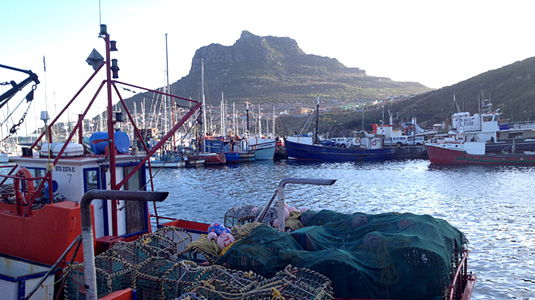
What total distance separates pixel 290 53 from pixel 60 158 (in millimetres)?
196139

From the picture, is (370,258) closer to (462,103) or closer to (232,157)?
(232,157)

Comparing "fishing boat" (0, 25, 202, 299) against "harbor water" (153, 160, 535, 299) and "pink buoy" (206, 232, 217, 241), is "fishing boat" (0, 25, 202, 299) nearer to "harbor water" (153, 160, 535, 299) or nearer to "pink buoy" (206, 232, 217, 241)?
"pink buoy" (206, 232, 217, 241)

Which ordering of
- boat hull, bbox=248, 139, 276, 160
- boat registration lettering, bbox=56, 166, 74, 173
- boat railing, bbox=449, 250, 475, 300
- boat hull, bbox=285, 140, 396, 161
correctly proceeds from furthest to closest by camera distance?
boat hull, bbox=248, 139, 276, 160 → boat hull, bbox=285, 140, 396, 161 → boat registration lettering, bbox=56, 166, 74, 173 → boat railing, bbox=449, 250, 475, 300

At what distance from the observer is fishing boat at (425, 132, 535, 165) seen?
4391cm

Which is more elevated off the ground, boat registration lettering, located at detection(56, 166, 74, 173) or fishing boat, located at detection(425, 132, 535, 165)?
boat registration lettering, located at detection(56, 166, 74, 173)

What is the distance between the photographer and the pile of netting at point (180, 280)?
560 centimetres

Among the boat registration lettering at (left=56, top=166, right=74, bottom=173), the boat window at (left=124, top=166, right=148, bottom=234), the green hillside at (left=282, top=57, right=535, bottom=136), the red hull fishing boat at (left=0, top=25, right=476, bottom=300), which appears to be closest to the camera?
the red hull fishing boat at (left=0, top=25, right=476, bottom=300)

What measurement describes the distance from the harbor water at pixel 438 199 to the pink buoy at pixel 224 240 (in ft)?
24.8

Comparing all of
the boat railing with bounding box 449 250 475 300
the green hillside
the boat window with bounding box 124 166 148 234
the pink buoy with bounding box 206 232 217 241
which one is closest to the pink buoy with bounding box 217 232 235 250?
the pink buoy with bounding box 206 232 217 241

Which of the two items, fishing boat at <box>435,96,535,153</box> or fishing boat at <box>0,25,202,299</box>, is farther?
fishing boat at <box>435,96,535,153</box>

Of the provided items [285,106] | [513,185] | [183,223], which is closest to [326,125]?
[285,106]

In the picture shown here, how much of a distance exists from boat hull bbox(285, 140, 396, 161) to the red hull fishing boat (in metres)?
46.7

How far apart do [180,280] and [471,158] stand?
154ft

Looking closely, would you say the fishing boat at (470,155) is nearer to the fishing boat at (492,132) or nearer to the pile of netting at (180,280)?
the fishing boat at (492,132)
